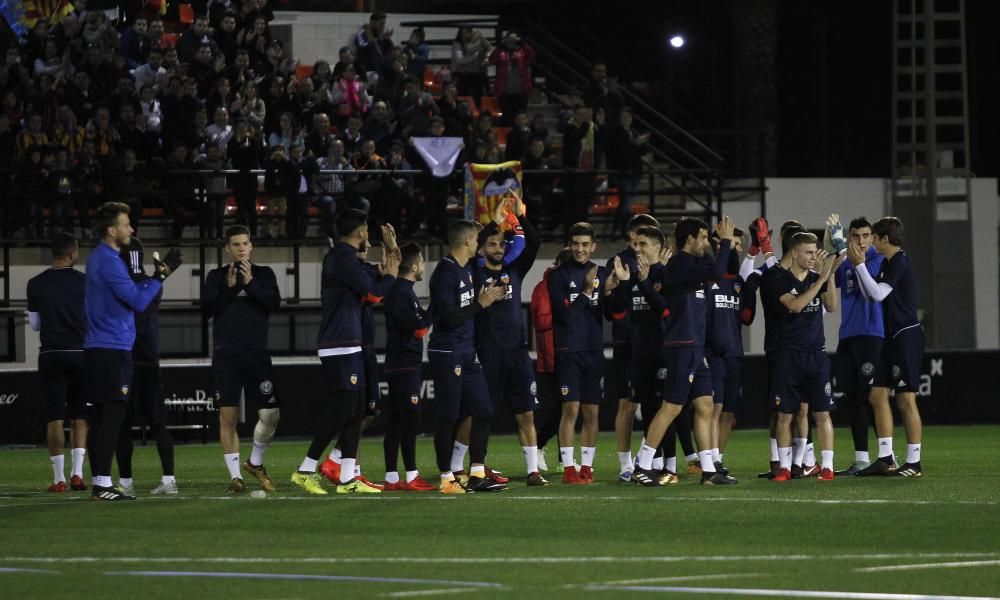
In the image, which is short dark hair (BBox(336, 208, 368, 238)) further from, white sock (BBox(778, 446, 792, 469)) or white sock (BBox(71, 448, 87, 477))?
white sock (BBox(778, 446, 792, 469))

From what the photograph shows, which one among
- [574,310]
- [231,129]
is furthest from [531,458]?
[231,129]

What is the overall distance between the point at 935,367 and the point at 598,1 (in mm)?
13489

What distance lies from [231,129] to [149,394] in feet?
42.1

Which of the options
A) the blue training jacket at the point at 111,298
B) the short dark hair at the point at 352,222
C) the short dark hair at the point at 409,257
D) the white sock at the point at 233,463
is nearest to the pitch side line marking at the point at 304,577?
the blue training jacket at the point at 111,298

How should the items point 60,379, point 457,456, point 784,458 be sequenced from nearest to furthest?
point 457,456
point 784,458
point 60,379

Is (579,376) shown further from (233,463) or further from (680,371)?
(233,463)

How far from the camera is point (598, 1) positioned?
38.4m

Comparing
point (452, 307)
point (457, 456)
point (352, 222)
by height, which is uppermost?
point (352, 222)

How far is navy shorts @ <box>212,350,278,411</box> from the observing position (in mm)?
15141

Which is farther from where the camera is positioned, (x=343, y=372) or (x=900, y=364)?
(x=900, y=364)

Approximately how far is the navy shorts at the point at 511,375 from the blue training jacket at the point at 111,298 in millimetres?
3016

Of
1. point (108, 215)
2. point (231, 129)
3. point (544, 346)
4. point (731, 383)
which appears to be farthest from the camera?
point (231, 129)

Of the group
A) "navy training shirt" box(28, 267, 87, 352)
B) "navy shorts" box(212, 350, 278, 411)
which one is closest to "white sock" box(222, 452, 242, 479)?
"navy shorts" box(212, 350, 278, 411)

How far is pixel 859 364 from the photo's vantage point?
16.7m
